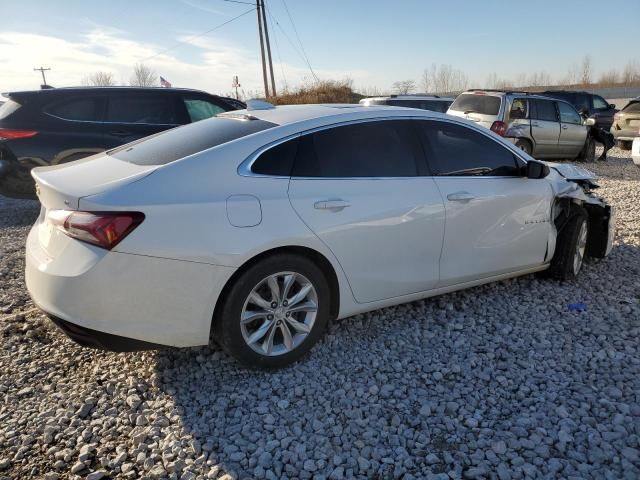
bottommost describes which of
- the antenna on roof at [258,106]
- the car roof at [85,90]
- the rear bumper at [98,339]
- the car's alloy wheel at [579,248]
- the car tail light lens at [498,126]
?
the car's alloy wheel at [579,248]

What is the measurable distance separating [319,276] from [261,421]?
90 centimetres

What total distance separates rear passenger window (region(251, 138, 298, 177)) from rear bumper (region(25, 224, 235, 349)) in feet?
2.11

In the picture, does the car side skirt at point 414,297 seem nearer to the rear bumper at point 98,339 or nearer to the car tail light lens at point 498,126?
the rear bumper at point 98,339

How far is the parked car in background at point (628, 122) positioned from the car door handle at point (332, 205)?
559 inches

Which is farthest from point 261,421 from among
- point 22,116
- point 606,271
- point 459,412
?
point 22,116

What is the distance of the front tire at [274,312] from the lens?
2.95 meters

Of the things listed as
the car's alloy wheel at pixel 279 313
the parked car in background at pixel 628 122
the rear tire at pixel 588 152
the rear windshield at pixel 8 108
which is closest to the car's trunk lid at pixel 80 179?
the car's alloy wheel at pixel 279 313

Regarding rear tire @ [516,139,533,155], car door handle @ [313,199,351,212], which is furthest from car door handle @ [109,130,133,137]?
rear tire @ [516,139,533,155]

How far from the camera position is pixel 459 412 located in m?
2.81

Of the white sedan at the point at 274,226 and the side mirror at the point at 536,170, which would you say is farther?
the side mirror at the point at 536,170

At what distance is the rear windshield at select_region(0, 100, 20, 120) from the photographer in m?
6.51

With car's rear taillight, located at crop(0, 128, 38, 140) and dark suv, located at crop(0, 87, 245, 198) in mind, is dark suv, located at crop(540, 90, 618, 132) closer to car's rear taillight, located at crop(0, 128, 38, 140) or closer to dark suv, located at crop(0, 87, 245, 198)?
dark suv, located at crop(0, 87, 245, 198)

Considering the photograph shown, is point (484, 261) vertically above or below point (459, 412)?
above

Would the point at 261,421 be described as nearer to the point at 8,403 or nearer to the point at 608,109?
the point at 8,403
